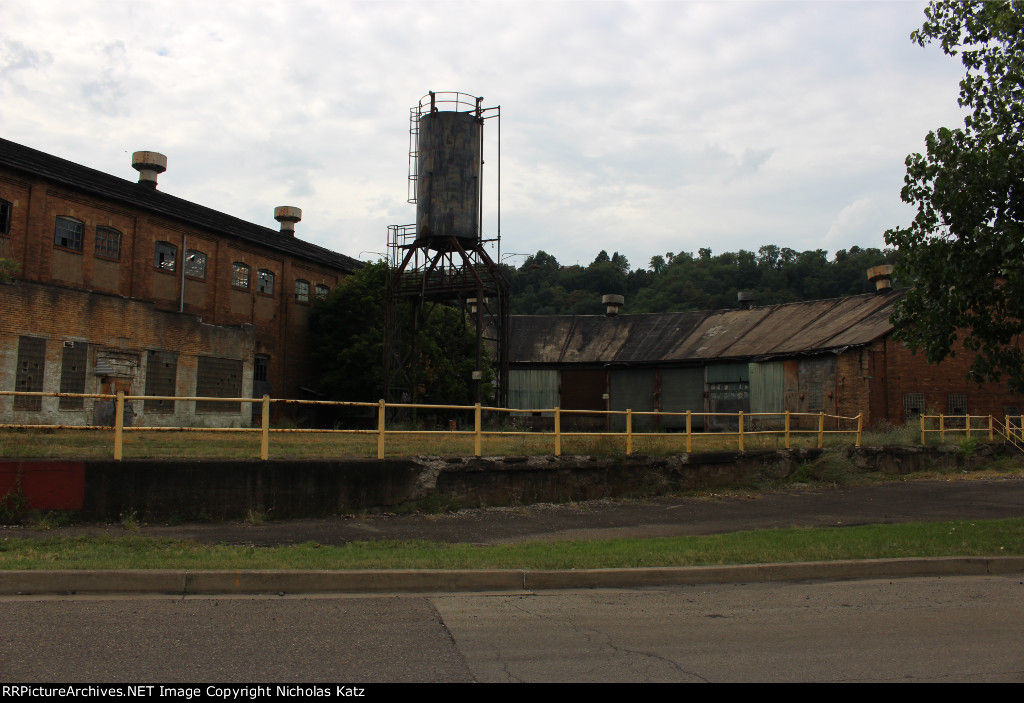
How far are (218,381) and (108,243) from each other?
682 centimetres

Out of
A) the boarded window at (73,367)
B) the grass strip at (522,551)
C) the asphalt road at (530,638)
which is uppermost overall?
the boarded window at (73,367)

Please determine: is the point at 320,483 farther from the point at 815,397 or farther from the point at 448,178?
the point at 815,397

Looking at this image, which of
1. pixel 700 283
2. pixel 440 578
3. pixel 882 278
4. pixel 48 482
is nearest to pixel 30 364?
pixel 48 482

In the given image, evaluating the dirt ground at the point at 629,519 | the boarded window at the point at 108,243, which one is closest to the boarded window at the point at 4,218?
the boarded window at the point at 108,243

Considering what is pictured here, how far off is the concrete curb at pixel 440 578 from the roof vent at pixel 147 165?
101 feet

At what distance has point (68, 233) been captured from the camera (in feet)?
90.2

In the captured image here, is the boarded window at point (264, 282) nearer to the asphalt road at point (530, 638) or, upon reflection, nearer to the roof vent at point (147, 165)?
the roof vent at point (147, 165)

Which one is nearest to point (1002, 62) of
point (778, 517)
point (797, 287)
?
point (778, 517)

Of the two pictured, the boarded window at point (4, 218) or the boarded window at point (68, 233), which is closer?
the boarded window at point (4, 218)

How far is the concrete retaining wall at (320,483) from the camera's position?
9656mm

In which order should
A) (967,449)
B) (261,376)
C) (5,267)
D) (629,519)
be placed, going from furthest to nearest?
(261,376) → (967,449) → (5,267) → (629,519)

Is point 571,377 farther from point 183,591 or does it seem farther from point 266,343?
point 183,591

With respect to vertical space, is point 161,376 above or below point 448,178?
below

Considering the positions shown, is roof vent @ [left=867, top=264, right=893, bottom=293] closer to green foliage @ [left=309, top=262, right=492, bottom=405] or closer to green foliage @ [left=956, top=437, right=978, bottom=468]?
green foliage @ [left=956, top=437, right=978, bottom=468]
